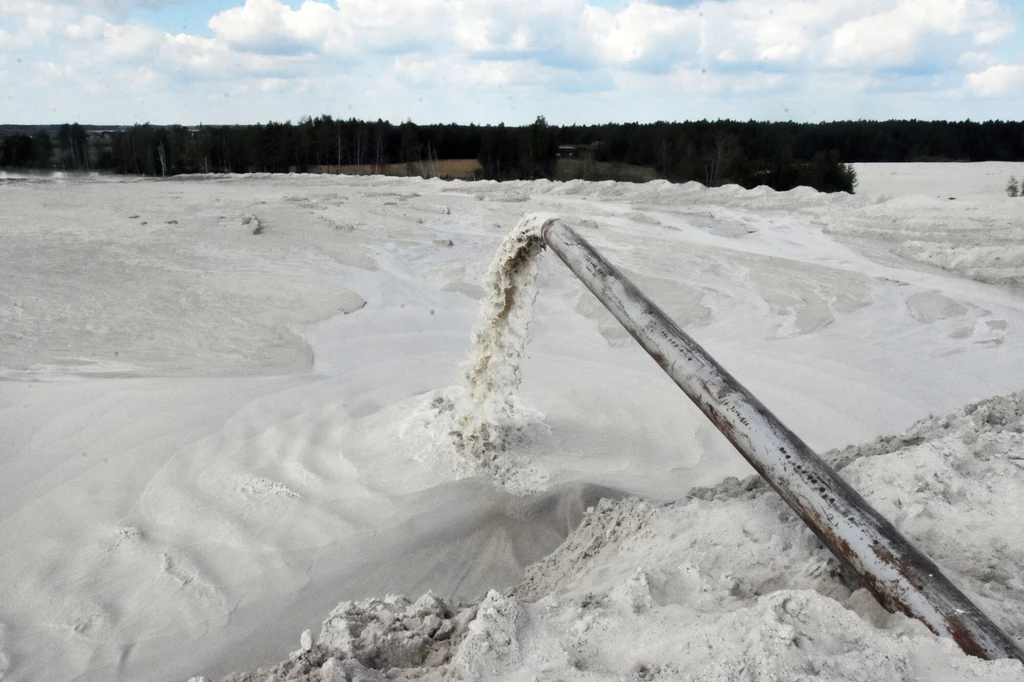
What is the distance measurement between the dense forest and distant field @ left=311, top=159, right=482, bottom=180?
0.47m

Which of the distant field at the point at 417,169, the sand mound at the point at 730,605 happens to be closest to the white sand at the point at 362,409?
the sand mound at the point at 730,605

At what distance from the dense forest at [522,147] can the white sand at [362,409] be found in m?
16.4

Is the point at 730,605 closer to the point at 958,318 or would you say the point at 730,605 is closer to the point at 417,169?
the point at 958,318

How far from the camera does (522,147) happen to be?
98.1 ft

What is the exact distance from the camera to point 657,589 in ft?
6.87

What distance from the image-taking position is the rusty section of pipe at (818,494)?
1698 millimetres

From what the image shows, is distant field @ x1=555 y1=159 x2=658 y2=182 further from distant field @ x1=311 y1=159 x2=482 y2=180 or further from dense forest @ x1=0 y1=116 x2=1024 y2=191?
distant field @ x1=311 y1=159 x2=482 y2=180

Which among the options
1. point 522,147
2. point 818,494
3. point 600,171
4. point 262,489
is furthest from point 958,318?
point 600,171

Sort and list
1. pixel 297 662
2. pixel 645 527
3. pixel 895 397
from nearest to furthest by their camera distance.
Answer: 1. pixel 297 662
2. pixel 645 527
3. pixel 895 397

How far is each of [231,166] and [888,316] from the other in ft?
92.6

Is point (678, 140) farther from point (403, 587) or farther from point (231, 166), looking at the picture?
point (403, 587)

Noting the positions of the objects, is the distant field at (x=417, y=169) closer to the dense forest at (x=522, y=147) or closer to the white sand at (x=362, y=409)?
the dense forest at (x=522, y=147)

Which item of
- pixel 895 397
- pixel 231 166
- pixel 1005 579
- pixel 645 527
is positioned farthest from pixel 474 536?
pixel 231 166

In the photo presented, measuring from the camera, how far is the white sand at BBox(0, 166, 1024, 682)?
9.00ft
